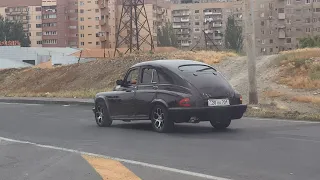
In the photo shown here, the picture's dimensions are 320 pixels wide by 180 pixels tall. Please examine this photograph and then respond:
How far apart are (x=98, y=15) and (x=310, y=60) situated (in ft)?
303

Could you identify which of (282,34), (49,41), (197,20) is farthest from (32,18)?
(282,34)

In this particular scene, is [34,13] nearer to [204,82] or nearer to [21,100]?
[21,100]

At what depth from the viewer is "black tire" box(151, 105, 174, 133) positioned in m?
10.4

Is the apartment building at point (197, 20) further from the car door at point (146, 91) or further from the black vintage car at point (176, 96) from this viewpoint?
the car door at point (146, 91)

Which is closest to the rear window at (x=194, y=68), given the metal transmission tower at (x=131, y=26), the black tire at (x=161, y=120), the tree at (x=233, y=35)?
the black tire at (x=161, y=120)

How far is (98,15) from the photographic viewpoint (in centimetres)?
11312

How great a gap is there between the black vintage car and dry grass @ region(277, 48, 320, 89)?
34.9 feet

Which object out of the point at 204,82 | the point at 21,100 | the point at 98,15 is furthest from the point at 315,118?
the point at 98,15

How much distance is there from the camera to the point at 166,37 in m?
102

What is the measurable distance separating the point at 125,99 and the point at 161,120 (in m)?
1.46

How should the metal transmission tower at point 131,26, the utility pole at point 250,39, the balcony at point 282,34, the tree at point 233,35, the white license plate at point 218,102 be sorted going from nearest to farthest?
the white license plate at point 218,102
the utility pole at point 250,39
the metal transmission tower at point 131,26
the balcony at point 282,34
the tree at point 233,35

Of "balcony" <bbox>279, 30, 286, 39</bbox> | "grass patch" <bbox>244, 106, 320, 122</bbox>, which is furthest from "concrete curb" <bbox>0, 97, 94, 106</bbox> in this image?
"balcony" <bbox>279, 30, 286, 39</bbox>

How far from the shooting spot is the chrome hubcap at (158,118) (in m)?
10.6

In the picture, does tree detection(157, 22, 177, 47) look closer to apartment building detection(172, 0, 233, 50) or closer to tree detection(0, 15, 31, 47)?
apartment building detection(172, 0, 233, 50)
